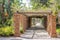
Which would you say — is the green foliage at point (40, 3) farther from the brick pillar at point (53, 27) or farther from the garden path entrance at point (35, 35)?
the brick pillar at point (53, 27)

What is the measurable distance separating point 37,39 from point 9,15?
1120 cm

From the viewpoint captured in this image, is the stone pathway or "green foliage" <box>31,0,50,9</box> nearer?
the stone pathway

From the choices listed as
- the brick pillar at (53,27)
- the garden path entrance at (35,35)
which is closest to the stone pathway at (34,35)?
the garden path entrance at (35,35)

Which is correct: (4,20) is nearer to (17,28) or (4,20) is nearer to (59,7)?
(17,28)

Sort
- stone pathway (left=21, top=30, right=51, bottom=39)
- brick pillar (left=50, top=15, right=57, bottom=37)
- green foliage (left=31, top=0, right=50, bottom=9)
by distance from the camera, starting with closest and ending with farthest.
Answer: stone pathway (left=21, top=30, right=51, bottom=39), brick pillar (left=50, top=15, right=57, bottom=37), green foliage (left=31, top=0, right=50, bottom=9)

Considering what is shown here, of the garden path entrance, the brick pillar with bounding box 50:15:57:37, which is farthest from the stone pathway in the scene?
the brick pillar with bounding box 50:15:57:37

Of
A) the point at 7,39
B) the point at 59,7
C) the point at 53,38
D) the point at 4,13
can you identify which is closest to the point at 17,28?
the point at 7,39

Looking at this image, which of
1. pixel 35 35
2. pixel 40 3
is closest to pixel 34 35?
pixel 35 35

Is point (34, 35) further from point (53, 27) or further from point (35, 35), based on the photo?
point (53, 27)

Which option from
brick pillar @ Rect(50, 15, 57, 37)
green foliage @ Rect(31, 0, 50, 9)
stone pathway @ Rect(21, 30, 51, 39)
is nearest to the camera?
stone pathway @ Rect(21, 30, 51, 39)

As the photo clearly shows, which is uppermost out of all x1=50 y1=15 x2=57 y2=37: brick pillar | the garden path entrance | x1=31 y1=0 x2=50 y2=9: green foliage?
x1=31 y1=0 x2=50 y2=9: green foliage

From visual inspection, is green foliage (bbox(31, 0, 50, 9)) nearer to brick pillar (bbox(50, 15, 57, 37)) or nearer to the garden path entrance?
the garden path entrance

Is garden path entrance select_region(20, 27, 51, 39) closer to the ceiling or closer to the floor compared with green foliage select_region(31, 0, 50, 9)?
closer to the floor

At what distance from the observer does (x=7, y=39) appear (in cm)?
1714
